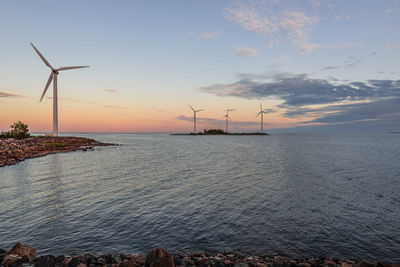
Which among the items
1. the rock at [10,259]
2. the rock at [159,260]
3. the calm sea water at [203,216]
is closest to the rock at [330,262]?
the calm sea water at [203,216]

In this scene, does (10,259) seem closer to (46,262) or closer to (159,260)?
(46,262)

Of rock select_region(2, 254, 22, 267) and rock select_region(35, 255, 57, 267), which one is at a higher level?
rock select_region(2, 254, 22, 267)

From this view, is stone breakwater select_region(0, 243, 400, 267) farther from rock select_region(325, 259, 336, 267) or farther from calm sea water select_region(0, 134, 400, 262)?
calm sea water select_region(0, 134, 400, 262)

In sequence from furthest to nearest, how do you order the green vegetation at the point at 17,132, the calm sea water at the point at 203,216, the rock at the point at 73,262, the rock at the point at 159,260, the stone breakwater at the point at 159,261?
the green vegetation at the point at 17,132, the calm sea water at the point at 203,216, the rock at the point at 73,262, the stone breakwater at the point at 159,261, the rock at the point at 159,260

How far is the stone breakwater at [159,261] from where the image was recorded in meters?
9.59

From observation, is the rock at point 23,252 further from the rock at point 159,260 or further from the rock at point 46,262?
the rock at point 159,260

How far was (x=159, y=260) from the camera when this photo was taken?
30.7ft

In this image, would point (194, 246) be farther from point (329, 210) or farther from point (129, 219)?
point (329, 210)

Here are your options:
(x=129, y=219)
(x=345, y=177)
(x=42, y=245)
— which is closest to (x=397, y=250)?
(x=129, y=219)

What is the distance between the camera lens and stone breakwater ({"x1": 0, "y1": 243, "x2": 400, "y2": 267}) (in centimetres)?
959

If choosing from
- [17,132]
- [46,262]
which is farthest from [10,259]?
[17,132]

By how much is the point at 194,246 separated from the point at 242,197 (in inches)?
416

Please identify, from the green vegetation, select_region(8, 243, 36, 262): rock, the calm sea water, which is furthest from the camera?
the green vegetation

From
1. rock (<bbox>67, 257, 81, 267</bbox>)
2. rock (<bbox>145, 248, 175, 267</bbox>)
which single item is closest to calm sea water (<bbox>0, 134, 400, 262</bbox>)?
rock (<bbox>67, 257, 81, 267</bbox>)
